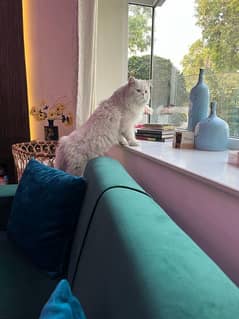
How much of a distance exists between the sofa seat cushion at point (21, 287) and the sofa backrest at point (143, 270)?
0.21 m

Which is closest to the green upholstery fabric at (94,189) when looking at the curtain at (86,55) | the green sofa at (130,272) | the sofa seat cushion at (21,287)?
the green sofa at (130,272)

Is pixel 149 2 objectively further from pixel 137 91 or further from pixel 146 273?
pixel 146 273

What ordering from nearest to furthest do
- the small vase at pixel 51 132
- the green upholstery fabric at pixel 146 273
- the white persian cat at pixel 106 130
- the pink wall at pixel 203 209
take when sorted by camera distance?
the green upholstery fabric at pixel 146 273 → the pink wall at pixel 203 209 → the white persian cat at pixel 106 130 → the small vase at pixel 51 132

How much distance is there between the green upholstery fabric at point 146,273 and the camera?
1.24 ft

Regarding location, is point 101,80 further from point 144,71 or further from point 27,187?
point 27,187

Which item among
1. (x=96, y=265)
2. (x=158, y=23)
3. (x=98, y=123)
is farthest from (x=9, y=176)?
(x=96, y=265)

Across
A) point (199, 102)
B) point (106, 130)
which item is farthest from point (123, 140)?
point (199, 102)

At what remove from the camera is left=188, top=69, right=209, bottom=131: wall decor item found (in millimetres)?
1423

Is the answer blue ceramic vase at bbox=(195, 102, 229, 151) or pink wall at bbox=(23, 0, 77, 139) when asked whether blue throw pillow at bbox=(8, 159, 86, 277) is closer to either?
blue ceramic vase at bbox=(195, 102, 229, 151)

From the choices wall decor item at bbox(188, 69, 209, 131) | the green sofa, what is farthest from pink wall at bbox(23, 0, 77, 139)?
the green sofa

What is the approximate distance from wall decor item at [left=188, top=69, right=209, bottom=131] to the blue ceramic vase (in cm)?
12

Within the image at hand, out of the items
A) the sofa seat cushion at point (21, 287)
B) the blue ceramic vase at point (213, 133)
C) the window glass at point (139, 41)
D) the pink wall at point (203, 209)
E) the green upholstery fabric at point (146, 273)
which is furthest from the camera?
the window glass at point (139, 41)

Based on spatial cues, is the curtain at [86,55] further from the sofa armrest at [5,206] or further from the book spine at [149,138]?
the sofa armrest at [5,206]

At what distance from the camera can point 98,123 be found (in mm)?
1550
